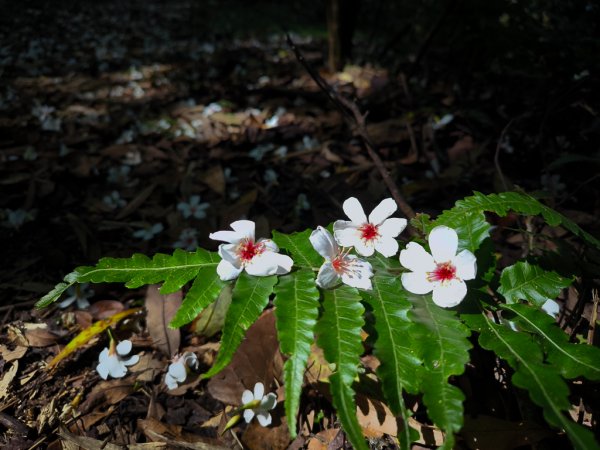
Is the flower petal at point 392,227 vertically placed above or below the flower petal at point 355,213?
below

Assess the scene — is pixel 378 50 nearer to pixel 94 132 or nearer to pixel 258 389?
pixel 94 132

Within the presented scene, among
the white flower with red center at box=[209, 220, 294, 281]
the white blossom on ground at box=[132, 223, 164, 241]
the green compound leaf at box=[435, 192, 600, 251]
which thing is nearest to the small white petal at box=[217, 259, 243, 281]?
the white flower with red center at box=[209, 220, 294, 281]

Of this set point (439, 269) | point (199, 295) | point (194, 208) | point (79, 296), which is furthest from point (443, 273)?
point (194, 208)

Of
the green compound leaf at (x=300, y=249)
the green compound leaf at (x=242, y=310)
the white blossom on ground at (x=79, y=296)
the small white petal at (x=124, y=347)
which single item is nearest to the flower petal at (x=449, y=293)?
the green compound leaf at (x=300, y=249)

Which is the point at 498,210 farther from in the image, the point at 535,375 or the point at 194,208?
the point at 194,208

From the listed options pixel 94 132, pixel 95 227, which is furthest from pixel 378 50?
pixel 95 227

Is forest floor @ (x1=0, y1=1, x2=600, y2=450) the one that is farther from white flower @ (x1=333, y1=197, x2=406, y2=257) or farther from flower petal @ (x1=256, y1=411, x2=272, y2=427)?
white flower @ (x1=333, y1=197, x2=406, y2=257)

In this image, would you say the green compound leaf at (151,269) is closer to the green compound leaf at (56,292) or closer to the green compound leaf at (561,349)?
the green compound leaf at (56,292)
